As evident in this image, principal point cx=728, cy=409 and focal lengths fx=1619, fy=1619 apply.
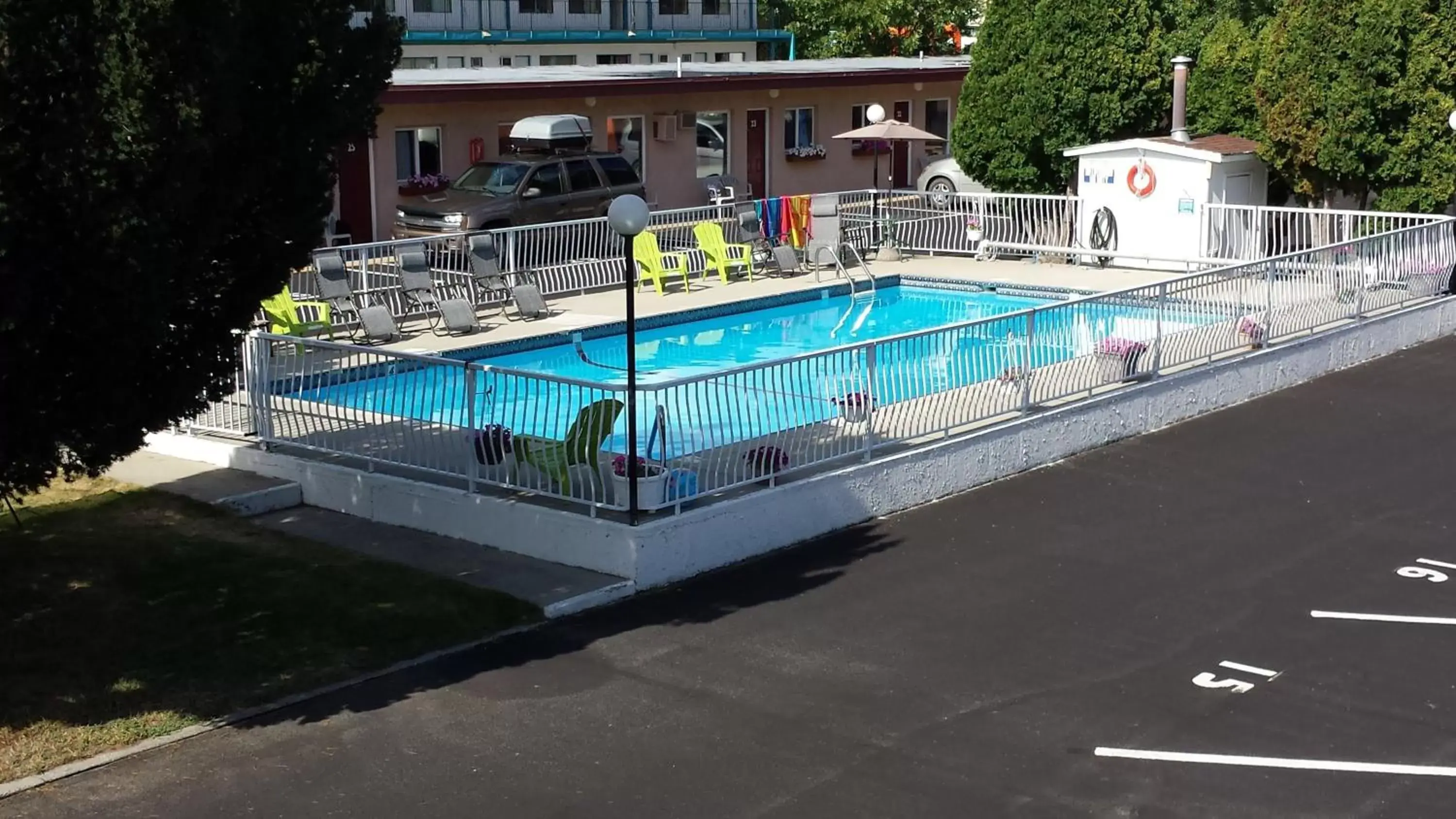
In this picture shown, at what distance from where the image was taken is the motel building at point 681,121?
85.2ft

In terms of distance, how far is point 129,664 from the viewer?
904 cm

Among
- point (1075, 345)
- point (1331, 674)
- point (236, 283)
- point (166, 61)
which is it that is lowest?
point (1331, 674)

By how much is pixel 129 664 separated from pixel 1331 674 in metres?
6.68

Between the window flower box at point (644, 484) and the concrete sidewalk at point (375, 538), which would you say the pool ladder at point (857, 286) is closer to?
the concrete sidewalk at point (375, 538)

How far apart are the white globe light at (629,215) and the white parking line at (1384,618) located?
4.77 m

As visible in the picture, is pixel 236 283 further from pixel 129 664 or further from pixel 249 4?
pixel 129 664

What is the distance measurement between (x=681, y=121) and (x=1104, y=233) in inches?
403

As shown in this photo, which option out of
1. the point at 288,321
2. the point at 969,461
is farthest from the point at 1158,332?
the point at 288,321

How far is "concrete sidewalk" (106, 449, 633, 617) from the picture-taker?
10.3 meters

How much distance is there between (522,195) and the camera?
23.4 metres

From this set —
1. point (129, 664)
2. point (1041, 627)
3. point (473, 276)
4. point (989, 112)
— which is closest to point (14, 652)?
point (129, 664)

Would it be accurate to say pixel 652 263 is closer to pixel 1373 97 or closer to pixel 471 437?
pixel 1373 97

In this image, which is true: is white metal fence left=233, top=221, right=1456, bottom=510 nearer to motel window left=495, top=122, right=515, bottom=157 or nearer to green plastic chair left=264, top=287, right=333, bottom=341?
green plastic chair left=264, top=287, right=333, bottom=341

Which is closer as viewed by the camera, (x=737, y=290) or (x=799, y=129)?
(x=737, y=290)
